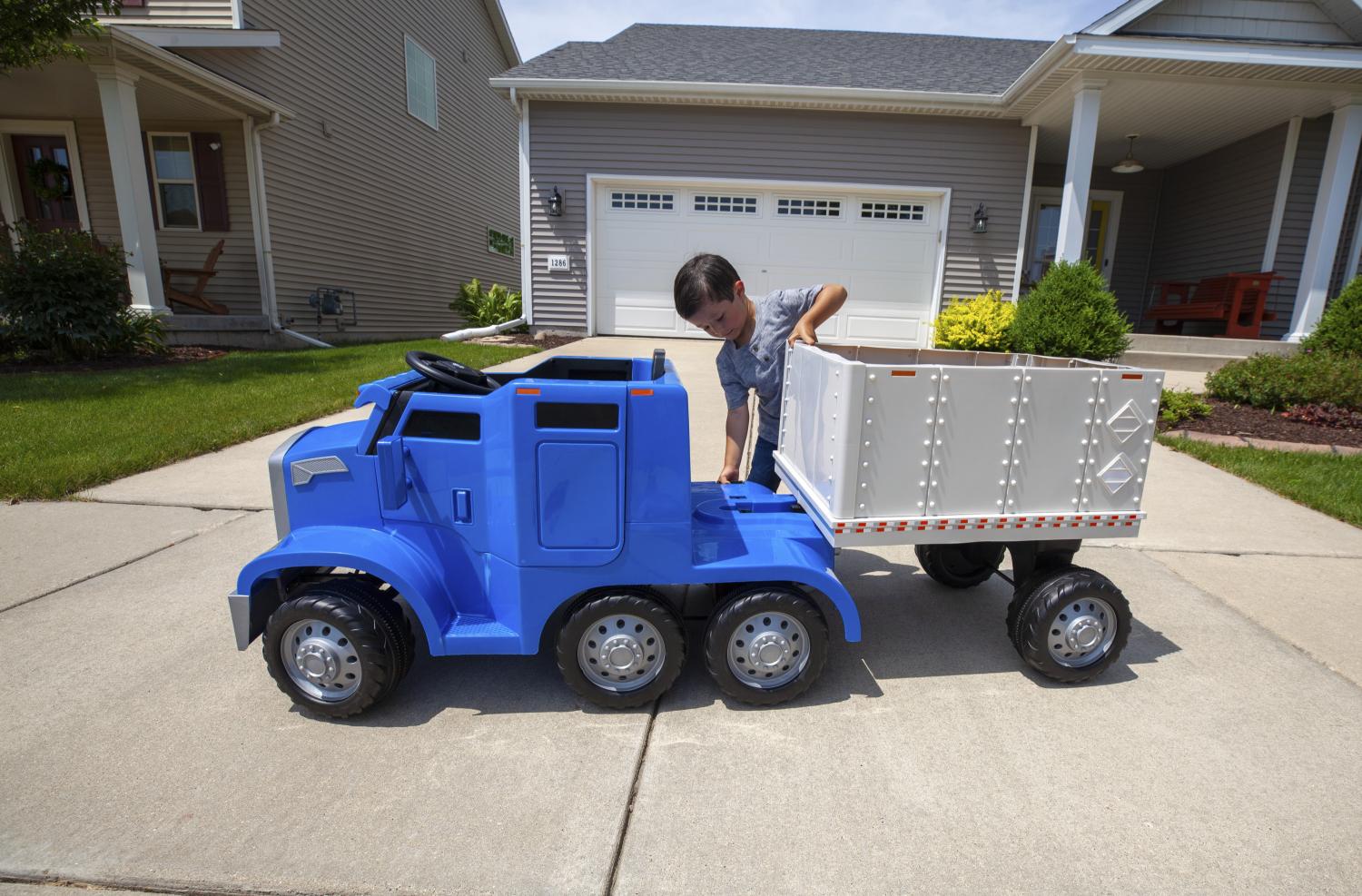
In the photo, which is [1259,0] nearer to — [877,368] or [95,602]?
[877,368]

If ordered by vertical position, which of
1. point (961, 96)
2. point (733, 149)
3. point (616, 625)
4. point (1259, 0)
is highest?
point (1259, 0)

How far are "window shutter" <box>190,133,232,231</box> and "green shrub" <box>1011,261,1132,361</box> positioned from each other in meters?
12.5

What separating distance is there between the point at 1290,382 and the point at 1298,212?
6.21 m

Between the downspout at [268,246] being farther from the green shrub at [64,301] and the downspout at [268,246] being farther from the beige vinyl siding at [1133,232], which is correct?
the beige vinyl siding at [1133,232]

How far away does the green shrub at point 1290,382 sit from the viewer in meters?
6.62

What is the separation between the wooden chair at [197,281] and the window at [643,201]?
253 inches

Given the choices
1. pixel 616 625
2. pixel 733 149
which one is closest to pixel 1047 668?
pixel 616 625

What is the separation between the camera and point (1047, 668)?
246 centimetres

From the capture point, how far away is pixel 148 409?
20.1ft

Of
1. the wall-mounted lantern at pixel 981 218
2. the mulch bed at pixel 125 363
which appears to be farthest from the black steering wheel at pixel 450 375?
the wall-mounted lantern at pixel 981 218

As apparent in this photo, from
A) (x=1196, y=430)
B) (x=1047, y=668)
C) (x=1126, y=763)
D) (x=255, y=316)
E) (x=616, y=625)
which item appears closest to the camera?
(x=1126, y=763)

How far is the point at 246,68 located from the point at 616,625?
12.7m

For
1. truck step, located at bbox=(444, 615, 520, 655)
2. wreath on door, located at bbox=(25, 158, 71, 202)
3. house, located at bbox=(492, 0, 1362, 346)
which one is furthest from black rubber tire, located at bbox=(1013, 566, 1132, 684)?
wreath on door, located at bbox=(25, 158, 71, 202)

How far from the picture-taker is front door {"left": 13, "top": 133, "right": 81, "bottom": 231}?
36.6 feet
